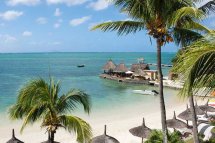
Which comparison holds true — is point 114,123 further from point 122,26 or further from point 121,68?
point 121,68

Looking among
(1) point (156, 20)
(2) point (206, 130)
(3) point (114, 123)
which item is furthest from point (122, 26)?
(3) point (114, 123)

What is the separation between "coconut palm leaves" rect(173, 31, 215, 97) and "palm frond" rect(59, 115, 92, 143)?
4394 millimetres

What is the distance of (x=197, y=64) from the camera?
3.78 m

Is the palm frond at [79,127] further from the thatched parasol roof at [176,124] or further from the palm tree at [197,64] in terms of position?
the thatched parasol roof at [176,124]

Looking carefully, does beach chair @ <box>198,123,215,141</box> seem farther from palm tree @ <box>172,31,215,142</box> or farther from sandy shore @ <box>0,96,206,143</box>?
palm tree @ <box>172,31,215,142</box>

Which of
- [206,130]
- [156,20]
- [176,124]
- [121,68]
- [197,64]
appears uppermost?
[156,20]

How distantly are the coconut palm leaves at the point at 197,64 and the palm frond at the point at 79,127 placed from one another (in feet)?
14.4

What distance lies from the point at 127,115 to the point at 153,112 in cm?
321

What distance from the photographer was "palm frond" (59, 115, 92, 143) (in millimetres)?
7992

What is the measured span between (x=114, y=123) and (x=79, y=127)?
1988 centimetres

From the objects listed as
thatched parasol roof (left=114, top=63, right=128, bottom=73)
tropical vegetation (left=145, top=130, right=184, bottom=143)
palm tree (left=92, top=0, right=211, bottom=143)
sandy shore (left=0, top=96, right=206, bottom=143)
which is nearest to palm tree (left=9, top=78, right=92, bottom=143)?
palm tree (left=92, top=0, right=211, bottom=143)

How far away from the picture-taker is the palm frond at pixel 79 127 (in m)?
7.99

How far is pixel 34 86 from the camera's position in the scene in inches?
330

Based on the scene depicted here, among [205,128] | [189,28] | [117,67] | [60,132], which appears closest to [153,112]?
[60,132]
